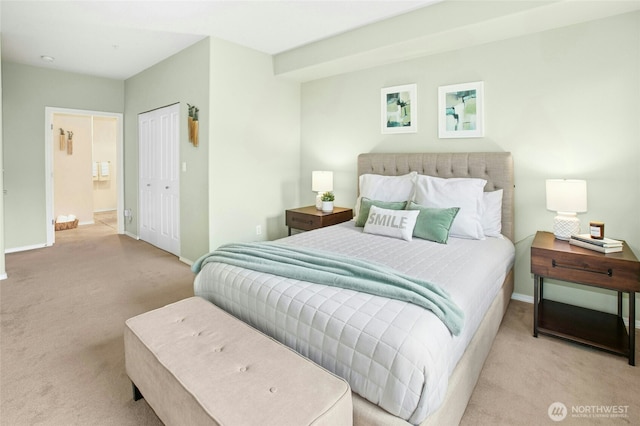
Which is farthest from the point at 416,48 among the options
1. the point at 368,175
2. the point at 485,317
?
the point at 485,317

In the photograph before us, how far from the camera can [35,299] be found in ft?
9.79

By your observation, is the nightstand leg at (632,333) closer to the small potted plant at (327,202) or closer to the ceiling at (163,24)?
the ceiling at (163,24)

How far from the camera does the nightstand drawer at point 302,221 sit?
149 inches

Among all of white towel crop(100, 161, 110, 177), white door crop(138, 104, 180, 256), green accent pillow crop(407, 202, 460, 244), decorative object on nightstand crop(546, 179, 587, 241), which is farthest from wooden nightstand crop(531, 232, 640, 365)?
white towel crop(100, 161, 110, 177)

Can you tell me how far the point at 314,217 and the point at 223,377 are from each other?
8.51ft

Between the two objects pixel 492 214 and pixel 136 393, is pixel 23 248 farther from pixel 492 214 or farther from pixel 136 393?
pixel 492 214

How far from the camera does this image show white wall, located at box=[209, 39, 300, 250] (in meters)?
3.71

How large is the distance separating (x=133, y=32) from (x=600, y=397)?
4.73m

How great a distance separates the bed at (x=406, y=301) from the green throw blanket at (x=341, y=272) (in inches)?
1.2

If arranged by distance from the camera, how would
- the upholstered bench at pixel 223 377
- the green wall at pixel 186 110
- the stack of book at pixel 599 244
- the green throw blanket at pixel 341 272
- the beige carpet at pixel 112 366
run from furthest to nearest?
the green wall at pixel 186 110 → the stack of book at pixel 599 244 → the beige carpet at pixel 112 366 → the green throw blanket at pixel 341 272 → the upholstered bench at pixel 223 377

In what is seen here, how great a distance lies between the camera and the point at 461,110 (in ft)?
10.6

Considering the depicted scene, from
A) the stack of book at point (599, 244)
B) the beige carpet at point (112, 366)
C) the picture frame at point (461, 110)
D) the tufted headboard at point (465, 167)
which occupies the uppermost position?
the picture frame at point (461, 110)

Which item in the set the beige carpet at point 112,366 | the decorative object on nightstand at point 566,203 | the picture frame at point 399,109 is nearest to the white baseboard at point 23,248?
the beige carpet at point 112,366

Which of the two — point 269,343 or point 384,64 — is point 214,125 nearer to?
point 384,64
